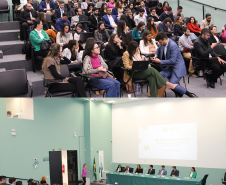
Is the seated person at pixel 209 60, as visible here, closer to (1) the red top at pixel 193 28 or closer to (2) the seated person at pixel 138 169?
(1) the red top at pixel 193 28

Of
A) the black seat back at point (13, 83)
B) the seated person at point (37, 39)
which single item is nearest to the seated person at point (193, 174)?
the black seat back at point (13, 83)

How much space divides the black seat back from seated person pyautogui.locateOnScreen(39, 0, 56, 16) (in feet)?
15.3

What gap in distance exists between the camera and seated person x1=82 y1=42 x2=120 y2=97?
390 cm

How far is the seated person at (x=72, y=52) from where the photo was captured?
5.25m

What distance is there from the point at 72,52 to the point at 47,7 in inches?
136

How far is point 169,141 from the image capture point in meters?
1.42

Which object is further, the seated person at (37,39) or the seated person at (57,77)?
the seated person at (37,39)

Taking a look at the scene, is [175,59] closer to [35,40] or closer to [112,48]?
[112,48]

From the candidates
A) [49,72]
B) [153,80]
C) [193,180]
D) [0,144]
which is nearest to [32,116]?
[0,144]

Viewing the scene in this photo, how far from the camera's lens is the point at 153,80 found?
4215 mm

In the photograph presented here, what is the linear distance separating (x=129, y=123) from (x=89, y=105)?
0.85 ft

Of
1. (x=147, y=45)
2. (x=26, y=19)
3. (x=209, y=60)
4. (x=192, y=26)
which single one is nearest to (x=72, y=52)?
(x=147, y=45)

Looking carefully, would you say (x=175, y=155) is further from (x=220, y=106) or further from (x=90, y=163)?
(x=90, y=163)

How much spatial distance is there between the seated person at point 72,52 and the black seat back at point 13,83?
5.29 feet
